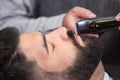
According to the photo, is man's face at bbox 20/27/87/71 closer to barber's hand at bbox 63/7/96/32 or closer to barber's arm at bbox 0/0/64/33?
barber's hand at bbox 63/7/96/32

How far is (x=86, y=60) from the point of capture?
3.15 feet

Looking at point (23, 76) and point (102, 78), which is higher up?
point (23, 76)

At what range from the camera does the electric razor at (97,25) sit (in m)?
0.99

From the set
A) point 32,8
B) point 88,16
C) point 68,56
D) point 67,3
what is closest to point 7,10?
point 32,8

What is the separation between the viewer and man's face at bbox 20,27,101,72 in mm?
916

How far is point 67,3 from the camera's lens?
1.36 meters

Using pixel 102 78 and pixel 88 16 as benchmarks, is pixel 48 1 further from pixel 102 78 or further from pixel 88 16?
pixel 102 78

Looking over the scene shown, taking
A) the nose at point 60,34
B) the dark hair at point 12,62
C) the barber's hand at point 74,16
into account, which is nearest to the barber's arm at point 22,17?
the barber's hand at point 74,16

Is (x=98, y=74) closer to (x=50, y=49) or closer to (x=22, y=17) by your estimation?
(x=50, y=49)

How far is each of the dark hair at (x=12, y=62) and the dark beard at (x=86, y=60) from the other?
149 millimetres

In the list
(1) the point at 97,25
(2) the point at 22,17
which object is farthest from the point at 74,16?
(2) the point at 22,17

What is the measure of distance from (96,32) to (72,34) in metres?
0.09

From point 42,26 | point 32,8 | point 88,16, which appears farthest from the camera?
point 32,8

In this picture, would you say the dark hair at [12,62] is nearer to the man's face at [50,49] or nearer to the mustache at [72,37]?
the man's face at [50,49]
